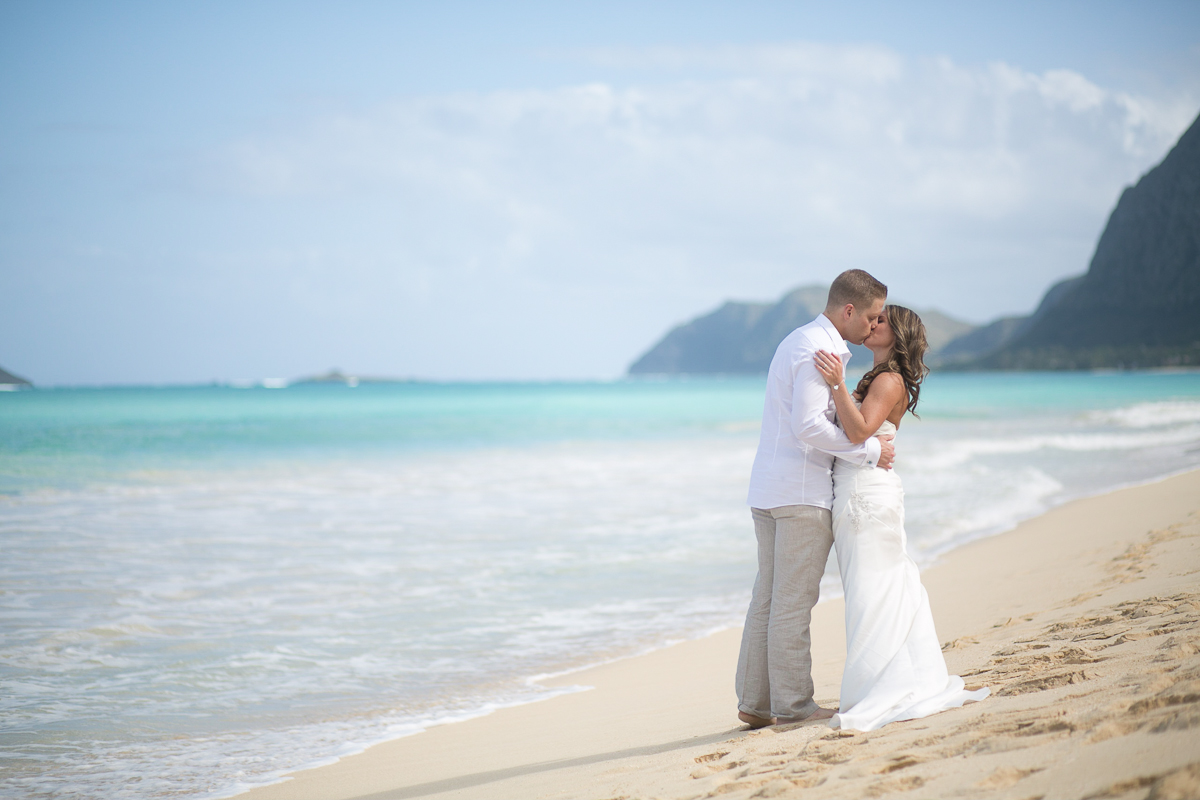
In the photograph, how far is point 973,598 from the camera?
633cm

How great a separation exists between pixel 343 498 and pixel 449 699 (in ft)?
31.4

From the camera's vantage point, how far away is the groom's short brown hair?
359 cm

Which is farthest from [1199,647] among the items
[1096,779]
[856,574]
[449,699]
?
[449,699]

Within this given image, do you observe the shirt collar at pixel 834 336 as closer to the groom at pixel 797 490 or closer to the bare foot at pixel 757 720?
the groom at pixel 797 490

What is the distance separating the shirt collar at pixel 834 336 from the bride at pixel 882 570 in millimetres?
98

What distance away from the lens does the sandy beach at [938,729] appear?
2.45 meters

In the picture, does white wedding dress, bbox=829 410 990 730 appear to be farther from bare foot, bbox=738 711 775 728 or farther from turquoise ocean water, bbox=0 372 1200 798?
turquoise ocean water, bbox=0 372 1200 798

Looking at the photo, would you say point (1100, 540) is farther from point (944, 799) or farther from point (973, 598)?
point (944, 799)

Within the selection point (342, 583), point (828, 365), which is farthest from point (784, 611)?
point (342, 583)

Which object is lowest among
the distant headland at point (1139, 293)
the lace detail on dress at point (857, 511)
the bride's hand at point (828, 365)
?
the lace detail on dress at point (857, 511)

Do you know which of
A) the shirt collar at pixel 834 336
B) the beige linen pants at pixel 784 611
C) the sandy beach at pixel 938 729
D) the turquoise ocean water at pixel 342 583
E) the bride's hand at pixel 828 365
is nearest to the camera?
the sandy beach at pixel 938 729

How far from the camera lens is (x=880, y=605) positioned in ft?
11.7

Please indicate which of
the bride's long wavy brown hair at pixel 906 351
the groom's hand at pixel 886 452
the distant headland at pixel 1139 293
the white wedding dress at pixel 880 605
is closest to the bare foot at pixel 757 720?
the white wedding dress at pixel 880 605

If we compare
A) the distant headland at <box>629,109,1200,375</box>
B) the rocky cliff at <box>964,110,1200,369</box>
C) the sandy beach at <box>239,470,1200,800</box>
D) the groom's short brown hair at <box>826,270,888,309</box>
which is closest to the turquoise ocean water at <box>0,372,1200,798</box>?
the sandy beach at <box>239,470,1200,800</box>
